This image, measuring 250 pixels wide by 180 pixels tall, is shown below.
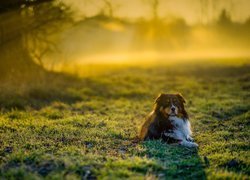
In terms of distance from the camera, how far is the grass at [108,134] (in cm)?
838

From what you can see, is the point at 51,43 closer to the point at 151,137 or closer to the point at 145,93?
the point at 145,93

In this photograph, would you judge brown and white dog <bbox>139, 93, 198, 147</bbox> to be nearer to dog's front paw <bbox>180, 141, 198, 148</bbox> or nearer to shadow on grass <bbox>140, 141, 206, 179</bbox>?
dog's front paw <bbox>180, 141, 198, 148</bbox>

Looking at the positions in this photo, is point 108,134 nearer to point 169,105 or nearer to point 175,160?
point 169,105

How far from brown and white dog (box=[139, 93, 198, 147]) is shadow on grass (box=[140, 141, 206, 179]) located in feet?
0.91

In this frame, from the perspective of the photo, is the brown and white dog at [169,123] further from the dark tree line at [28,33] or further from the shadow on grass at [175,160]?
the dark tree line at [28,33]

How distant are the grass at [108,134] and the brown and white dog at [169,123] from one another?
391 mm

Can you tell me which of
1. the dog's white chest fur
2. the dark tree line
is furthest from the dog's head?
the dark tree line

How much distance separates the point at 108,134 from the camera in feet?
39.3

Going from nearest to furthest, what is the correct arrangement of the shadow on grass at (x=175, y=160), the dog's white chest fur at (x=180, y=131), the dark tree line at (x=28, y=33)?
1. the shadow on grass at (x=175, y=160)
2. the dog's white chest fur at (x=180, y=131)
3. the dark tree line at (x=28, y=33)

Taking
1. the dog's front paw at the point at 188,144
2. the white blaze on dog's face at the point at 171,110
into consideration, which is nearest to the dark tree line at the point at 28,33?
the white blaze on dog's face at the point at 171,110

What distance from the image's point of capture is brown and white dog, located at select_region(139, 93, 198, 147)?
35.3 ft

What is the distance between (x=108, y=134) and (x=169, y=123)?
6.41 feet

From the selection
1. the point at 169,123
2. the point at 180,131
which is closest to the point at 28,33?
the point at 169,123

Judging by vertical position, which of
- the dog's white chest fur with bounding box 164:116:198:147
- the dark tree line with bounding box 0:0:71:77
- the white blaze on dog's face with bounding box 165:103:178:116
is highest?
the dark tree line with bounding box 0:0:71:77
